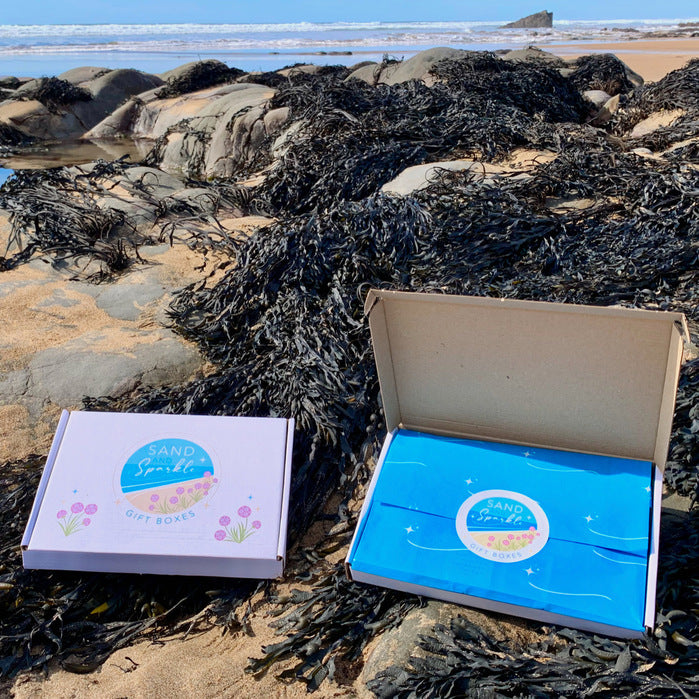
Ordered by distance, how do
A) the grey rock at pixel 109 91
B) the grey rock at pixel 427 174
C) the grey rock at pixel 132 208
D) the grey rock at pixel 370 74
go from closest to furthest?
1. the grey rock at pixel 427 174
2. the grey rock at pixel 132 208
3. the grey rock at pixel 370 74
4. the grey rock at pixel 109 91

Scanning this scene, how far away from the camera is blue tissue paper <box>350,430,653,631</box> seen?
1.55m

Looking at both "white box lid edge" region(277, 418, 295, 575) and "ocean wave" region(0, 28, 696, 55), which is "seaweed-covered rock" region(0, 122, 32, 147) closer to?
"white box lid edge" region(277, 418, 295, 575)

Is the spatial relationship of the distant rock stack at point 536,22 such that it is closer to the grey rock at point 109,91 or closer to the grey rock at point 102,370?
the grey rock at point 109,91

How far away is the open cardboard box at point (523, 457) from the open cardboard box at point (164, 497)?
1.08 feet

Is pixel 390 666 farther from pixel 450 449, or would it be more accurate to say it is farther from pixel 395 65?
pixel 395 65

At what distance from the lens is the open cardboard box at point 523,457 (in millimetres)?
1579

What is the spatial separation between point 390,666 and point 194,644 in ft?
1.86

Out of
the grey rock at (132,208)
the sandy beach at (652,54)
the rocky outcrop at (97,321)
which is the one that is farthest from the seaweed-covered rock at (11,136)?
the sandy beach at (652,54)

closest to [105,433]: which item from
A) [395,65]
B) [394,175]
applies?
[394,175]

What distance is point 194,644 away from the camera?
1.81m

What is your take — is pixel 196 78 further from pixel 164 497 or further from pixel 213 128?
pixel 164 497

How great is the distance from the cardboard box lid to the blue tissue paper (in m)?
0.07

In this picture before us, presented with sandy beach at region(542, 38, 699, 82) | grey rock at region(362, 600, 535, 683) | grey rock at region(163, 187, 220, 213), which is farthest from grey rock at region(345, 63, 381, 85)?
grey rock at region(362, 600, 535, 683)

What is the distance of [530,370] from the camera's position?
1808 mm
